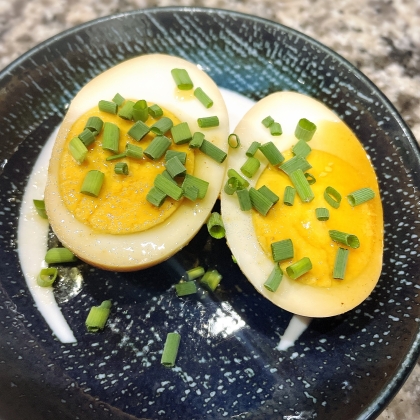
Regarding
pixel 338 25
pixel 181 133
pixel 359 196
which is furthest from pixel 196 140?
pixel 338 25

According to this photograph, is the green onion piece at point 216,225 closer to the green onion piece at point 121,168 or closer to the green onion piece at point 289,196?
the green onion piece at point 289,196

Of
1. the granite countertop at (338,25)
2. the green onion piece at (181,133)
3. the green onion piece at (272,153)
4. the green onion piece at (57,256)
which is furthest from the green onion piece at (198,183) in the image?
the granite countertop at (338,25)

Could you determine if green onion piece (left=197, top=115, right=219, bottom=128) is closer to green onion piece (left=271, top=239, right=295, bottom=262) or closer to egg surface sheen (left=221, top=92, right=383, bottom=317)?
egg surface sheen (left=221, top=92, right=383, bottom=317)

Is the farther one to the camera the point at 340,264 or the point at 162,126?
the point at 162,126

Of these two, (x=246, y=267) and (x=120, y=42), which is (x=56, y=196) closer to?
(x=246, y=267)

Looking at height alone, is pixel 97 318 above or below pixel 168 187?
below

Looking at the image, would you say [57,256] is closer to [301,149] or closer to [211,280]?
[211,280]

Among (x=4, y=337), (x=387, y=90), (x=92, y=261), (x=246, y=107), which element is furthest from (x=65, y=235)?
(x=387, y=90)
